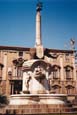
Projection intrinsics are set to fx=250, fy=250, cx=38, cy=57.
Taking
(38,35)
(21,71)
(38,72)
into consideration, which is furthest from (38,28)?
(21,71)

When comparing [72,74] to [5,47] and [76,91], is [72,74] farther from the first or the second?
[5,47]

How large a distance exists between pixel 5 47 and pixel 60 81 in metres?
11.1

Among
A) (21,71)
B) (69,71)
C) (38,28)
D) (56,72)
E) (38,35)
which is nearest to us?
(38,35)


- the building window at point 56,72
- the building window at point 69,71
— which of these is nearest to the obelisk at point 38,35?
the building window at point 56,72

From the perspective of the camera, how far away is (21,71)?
41.3 metres

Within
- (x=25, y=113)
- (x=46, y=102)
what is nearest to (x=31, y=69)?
(x=46, y=102)

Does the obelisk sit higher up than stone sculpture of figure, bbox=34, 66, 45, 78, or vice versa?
the obelisk

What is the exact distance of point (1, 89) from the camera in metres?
40.0

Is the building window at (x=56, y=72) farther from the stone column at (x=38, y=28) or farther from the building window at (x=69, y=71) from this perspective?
the stone column at (x=38, y=28)

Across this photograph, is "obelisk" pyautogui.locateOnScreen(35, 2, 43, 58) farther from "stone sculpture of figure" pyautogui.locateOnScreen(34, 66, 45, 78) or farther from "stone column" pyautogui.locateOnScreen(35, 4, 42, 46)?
"stone sculpture of figure" pyautogui.locateOnScreen(34, 66, 45, 78)

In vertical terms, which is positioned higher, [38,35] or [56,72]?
[38,35]

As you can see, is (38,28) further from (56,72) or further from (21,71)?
(56,72)

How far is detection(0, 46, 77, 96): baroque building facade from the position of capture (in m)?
40.3

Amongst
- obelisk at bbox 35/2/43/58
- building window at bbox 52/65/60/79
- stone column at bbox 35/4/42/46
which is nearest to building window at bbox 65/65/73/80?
building window at bbox 52/65/60/79
